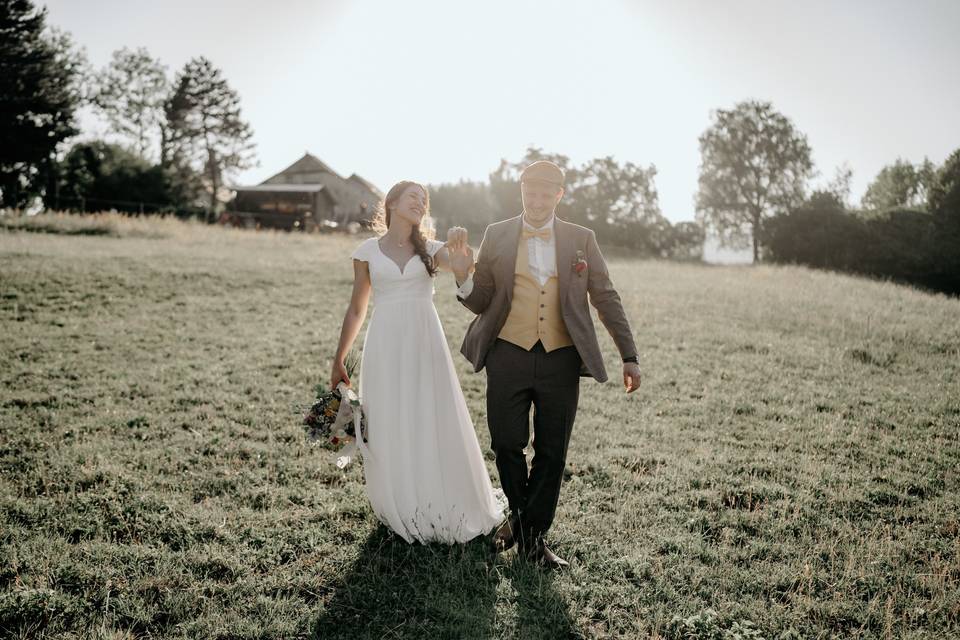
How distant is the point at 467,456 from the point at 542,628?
4.06ft

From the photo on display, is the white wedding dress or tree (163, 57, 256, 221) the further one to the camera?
tree (163, 57, 256, 221)

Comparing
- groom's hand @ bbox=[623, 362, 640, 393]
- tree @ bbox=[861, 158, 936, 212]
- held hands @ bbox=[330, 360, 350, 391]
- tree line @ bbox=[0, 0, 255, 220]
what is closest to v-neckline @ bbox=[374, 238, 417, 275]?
held hands @ bbox=[330, 360, 350, 391]

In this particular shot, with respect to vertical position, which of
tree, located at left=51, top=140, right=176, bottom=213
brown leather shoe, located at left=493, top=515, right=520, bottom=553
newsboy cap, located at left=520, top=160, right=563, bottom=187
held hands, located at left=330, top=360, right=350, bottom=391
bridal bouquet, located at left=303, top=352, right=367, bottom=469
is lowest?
brown leather shoe, located at left=493, top=515, right=520, bottom=553

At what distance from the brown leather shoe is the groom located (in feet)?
0.43

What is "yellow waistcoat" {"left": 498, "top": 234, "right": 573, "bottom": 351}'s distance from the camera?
3.72 m

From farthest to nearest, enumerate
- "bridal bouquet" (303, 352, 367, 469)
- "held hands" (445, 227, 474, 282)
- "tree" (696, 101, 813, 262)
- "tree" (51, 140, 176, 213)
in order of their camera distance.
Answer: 1. "tree" (696, 101, 813, 262)
2. "tree" (51, 140, 176, 213)
3. "bridal bouquet" (303, 352, 367, 469)
4. "held hands" (445, 227, 474, 282)

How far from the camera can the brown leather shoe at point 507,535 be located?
4020 mm

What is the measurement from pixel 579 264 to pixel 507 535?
2054 mm

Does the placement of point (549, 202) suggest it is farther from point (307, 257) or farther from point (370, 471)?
point (307, 257)

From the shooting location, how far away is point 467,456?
4086mm

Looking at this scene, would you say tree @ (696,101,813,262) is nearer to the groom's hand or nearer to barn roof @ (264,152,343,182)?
barn roof @ (264,152,343,182)

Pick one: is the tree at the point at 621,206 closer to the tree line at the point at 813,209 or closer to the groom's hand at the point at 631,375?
the tree line at the point at 813,209

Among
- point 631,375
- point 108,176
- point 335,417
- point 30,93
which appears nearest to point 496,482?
point 335,417

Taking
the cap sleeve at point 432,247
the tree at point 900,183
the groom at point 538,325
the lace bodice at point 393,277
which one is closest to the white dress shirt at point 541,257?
the groom at point 538,325
